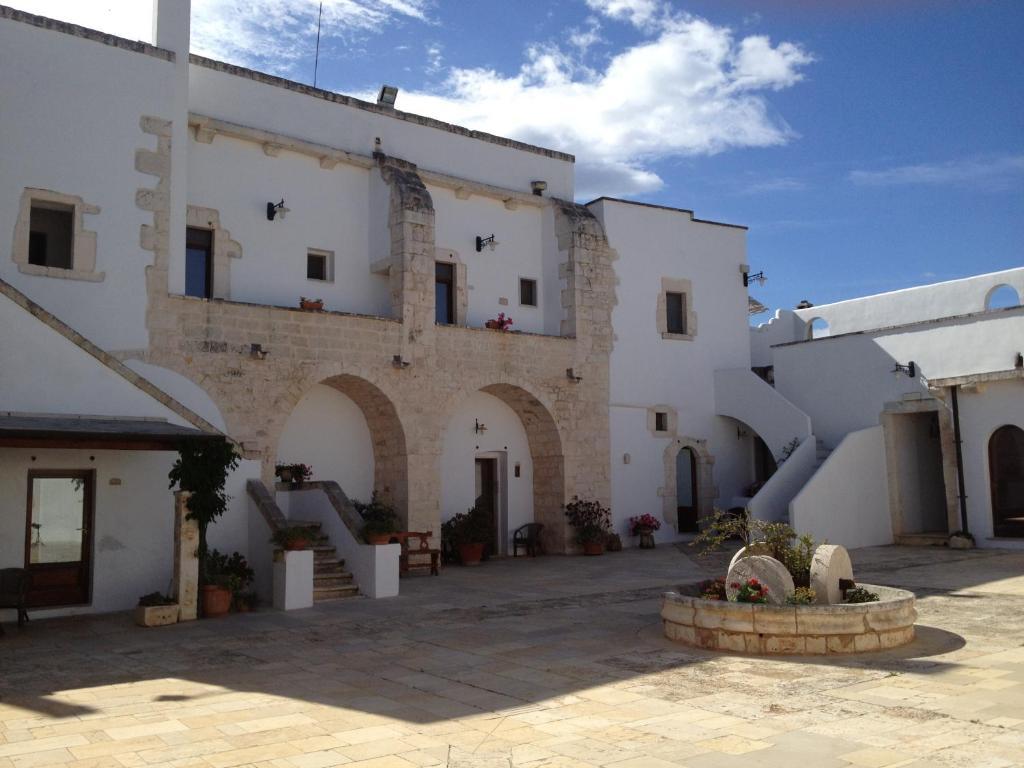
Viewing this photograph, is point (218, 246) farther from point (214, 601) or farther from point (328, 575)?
point (214, 601)

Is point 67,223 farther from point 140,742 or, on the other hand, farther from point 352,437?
point 140,742

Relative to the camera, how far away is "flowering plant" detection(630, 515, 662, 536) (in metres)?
17.2

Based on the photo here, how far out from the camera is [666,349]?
18438mm

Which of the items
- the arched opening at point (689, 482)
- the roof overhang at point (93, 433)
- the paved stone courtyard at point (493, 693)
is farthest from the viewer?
the arched opening at point (689, 482)

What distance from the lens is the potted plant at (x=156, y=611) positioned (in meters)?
9.62

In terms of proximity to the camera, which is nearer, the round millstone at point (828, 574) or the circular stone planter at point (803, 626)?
the circular stone planter at point (803, 626)

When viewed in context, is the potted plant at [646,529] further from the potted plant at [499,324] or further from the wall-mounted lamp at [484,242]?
the wall-mounted lamp at [484,242]

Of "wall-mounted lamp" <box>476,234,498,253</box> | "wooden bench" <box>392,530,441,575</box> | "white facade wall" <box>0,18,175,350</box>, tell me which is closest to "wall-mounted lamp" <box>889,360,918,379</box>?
"wall-mounted lamp" <box>476,234,498,253</box>

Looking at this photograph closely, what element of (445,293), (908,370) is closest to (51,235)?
(445,293)

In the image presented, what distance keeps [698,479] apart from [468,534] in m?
5.89

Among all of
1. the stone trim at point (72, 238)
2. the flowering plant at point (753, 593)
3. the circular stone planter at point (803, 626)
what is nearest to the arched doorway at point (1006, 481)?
the circular stone planter at point (803, 626)

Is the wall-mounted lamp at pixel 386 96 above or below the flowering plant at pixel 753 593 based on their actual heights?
above

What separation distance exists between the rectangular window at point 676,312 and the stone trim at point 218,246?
922 cm

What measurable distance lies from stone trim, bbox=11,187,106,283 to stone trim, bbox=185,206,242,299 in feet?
5.87
